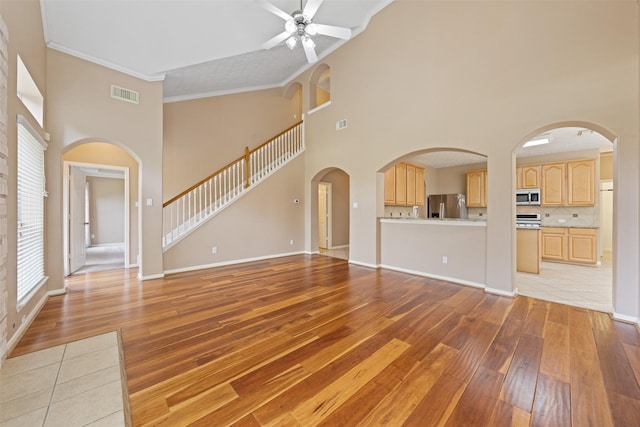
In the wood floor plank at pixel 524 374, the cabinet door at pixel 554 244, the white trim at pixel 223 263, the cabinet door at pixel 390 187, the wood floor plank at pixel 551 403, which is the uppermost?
the cabinet door at pixel 390 187

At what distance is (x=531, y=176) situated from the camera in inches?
254

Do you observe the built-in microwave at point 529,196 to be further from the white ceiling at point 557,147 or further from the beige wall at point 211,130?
the beige wall at point 211,130

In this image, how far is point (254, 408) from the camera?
154 cm

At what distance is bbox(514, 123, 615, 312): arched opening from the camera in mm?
4582

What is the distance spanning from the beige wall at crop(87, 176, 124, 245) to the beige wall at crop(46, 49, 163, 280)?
654cm

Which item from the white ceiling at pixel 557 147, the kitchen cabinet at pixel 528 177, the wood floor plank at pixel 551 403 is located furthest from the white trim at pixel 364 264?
the kitchen cabinet at pixel 528 177

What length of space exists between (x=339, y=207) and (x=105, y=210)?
8523mm

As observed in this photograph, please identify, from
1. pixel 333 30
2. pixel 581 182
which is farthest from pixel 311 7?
pixel 581 182

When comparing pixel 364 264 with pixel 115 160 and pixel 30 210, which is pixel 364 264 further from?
pixel 115 160

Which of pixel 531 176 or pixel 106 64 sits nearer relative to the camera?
pixel 106 64

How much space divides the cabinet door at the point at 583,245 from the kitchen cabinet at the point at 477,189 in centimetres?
215

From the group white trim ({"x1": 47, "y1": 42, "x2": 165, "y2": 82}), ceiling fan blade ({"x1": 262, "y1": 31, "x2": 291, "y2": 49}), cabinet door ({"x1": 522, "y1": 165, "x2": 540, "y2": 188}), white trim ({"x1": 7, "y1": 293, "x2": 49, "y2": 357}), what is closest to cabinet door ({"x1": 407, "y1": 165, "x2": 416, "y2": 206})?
cabinet door ({"x1": 522, "y1": 165, "x2": 540, "y2": 188})

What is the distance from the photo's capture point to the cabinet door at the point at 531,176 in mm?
6375

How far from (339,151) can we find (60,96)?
4.82 metres
